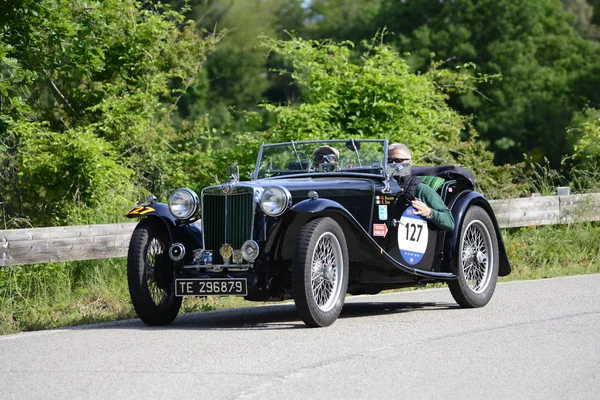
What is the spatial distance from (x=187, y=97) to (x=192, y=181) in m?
36.0

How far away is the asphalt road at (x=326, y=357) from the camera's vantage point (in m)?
5.95

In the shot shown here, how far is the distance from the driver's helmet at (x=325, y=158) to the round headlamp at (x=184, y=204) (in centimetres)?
145

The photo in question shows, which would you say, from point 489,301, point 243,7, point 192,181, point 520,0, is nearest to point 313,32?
point 243,7

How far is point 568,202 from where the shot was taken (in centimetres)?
1572

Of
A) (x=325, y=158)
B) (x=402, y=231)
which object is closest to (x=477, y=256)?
(x=402, y=231)

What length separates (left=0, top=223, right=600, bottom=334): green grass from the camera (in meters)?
10.1

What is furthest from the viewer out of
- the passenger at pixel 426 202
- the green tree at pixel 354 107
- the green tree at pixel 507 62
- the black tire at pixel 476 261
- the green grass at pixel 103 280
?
the green tree at pixel 507 62

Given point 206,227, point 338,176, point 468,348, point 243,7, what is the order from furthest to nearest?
point 243,7, point 338,176, point 206,227, point 468,348

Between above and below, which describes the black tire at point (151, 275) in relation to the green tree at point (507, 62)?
below

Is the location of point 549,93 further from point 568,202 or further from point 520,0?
point 568,202

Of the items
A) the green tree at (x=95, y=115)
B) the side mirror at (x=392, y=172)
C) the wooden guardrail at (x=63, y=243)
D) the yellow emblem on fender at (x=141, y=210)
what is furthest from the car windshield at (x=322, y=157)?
the green tree at (x=95, y=115)

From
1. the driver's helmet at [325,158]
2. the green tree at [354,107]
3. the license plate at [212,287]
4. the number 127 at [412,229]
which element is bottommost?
the license plate at [212,287]

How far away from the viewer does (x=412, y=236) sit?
969cm

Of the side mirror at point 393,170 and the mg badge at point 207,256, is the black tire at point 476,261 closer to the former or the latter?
the side mirror at point 393,170
